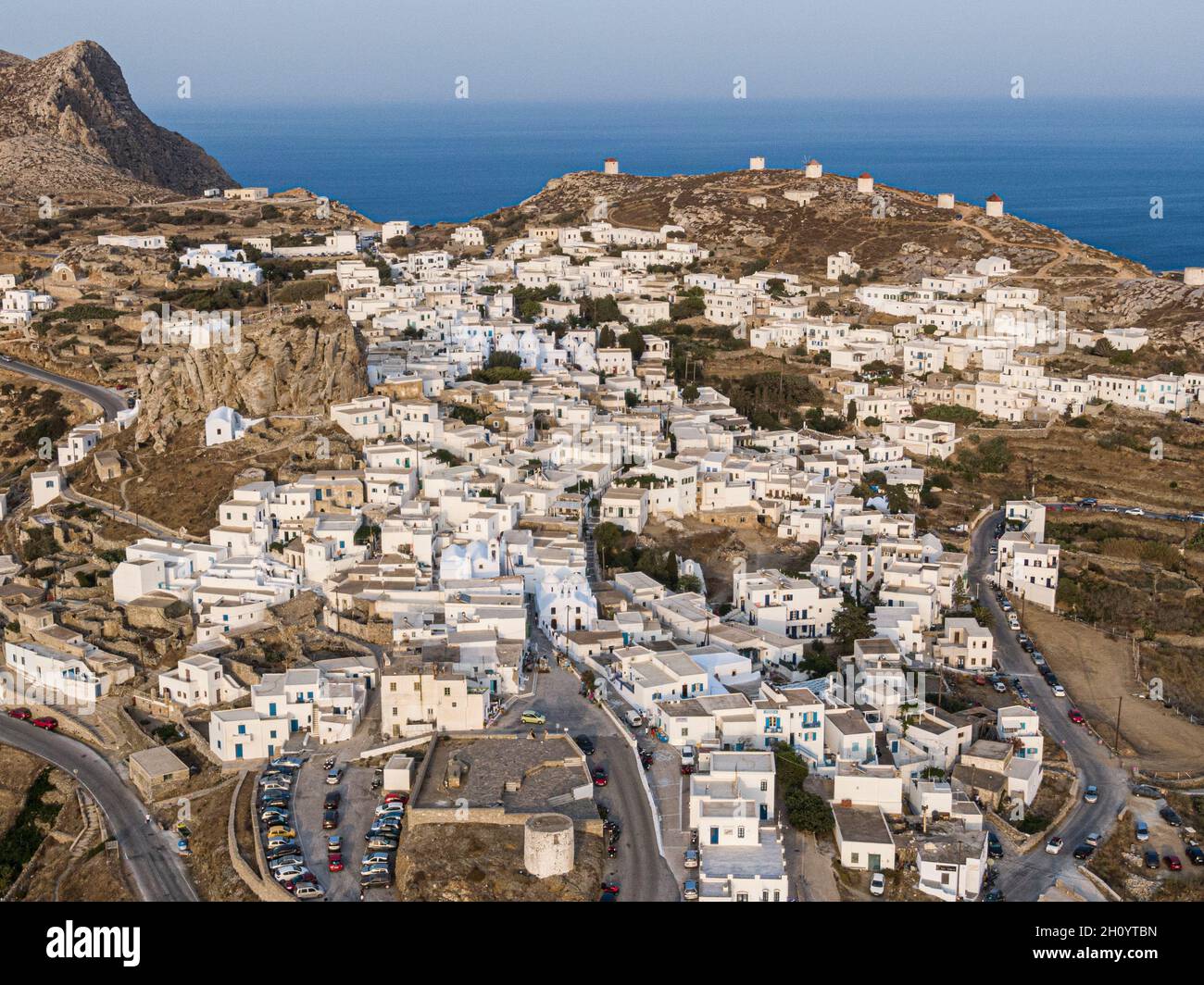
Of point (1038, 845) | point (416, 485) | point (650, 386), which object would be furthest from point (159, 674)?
point (650, 386)

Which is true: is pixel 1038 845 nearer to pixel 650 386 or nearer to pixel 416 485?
pixel 416 485

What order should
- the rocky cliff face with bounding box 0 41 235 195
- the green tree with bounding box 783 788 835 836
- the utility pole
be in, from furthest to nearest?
the rocky cliff face with bounding box 0 41 235 195
the utility pole
the green tree with bounding box 783 788 835 836

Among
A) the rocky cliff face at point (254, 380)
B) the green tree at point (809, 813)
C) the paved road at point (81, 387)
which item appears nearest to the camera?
the green tree at point (809, 813)

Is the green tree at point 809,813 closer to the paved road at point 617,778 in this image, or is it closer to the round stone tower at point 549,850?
the paved road at point 617,778

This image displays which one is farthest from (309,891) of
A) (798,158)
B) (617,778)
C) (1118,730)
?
(798,158)

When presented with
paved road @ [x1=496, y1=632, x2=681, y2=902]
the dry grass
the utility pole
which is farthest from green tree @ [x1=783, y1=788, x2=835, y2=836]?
the utility pole

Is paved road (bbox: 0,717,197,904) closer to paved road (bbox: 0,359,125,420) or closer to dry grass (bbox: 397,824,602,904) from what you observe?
dry grass (bbox: 397,824,602,904)

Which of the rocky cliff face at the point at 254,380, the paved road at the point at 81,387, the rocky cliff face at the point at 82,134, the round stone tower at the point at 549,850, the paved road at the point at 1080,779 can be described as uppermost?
the rocky cliff face at the point at 82,134

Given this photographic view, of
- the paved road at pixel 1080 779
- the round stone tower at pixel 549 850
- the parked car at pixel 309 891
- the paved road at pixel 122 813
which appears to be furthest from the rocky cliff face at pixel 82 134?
the round stone tower at pixel 549 850
